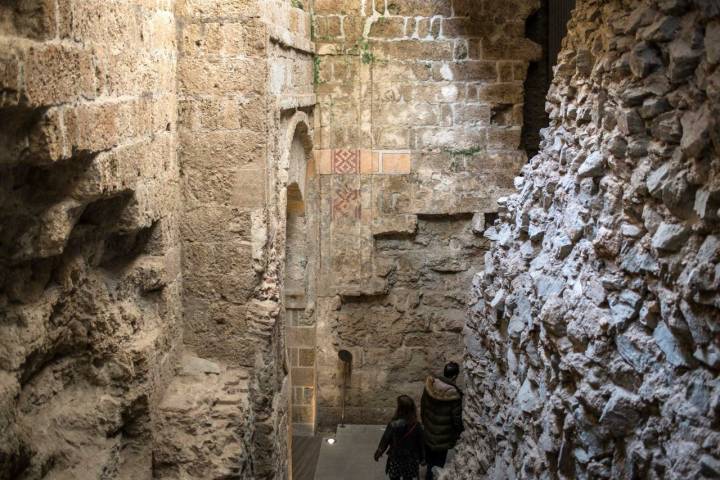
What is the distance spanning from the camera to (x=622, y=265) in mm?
3115

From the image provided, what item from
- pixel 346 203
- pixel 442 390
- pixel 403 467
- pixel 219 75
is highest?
pixel 219 75

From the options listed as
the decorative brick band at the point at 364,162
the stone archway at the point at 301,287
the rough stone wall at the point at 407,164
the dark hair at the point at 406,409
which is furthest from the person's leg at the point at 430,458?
the decorative brick band at the point at 364,162

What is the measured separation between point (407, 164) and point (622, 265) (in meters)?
4.39

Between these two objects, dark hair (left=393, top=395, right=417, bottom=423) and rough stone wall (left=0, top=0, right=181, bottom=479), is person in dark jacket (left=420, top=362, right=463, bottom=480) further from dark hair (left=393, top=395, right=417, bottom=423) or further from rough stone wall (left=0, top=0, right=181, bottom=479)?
rough stone wall (left=0, top=0, right=181, bottom=479)

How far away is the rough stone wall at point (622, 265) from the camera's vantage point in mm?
2549

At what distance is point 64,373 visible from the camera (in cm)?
352

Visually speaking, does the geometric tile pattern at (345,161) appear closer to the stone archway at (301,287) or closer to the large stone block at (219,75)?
the stone archway at (301,287)

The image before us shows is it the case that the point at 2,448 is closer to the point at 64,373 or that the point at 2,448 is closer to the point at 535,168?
the point at 64,373

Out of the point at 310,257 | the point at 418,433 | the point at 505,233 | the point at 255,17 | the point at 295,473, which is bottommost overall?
the point at 295,473

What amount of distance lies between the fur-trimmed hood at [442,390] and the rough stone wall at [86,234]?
8.23 feet

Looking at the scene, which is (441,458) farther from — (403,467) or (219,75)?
(219,75)

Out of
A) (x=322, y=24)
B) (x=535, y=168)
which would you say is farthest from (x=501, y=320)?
(x=322, y=24)

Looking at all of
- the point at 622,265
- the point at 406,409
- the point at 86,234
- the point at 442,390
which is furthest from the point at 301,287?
the point at 622,265

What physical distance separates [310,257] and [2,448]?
4.81 meters
